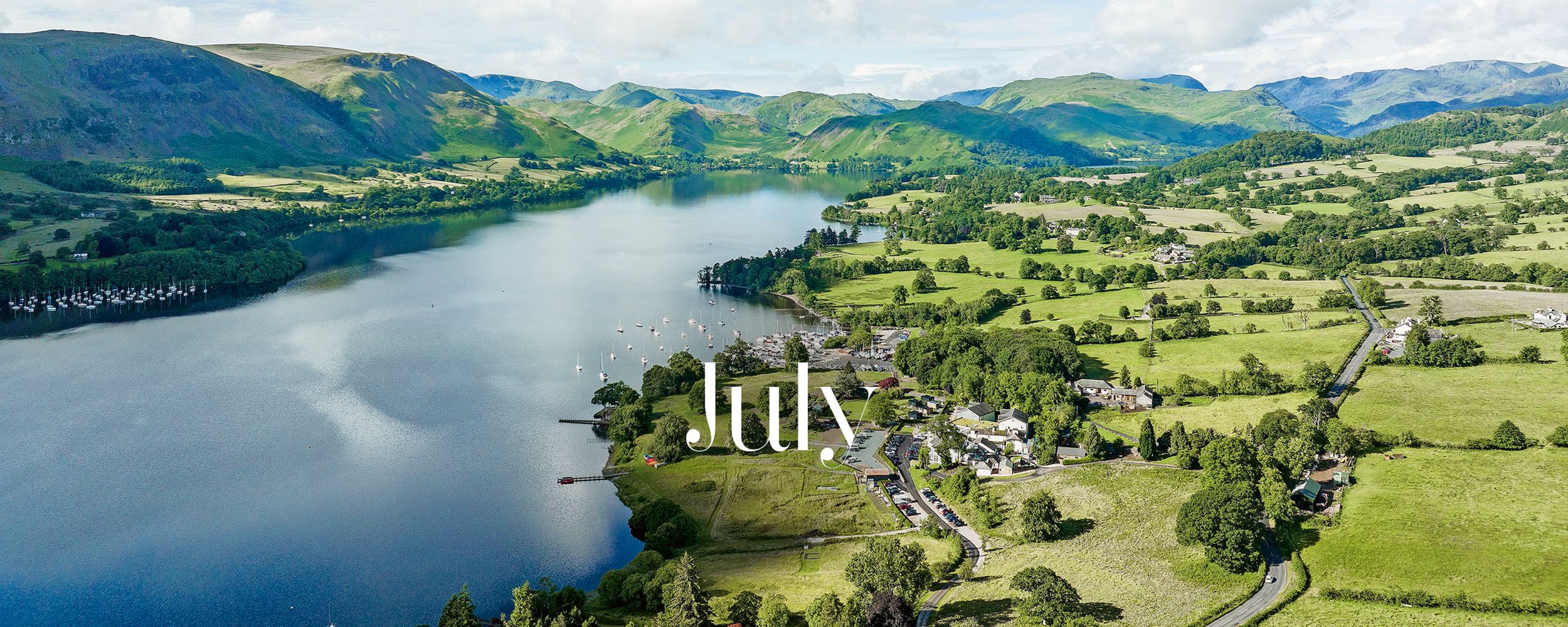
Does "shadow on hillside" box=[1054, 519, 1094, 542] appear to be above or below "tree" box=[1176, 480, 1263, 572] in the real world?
below

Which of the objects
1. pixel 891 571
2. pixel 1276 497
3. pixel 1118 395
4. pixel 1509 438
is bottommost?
pixel 891 571

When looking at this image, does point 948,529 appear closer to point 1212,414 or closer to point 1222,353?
point 1212,414

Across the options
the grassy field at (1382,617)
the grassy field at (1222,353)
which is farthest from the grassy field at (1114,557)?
the grassy field at (1222,353)

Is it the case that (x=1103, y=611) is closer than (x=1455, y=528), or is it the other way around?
(x=1103, y=611)

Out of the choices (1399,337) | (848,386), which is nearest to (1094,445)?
(848,386)

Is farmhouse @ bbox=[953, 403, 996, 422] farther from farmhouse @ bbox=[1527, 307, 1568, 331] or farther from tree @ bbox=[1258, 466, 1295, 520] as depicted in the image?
farmhouse @ bbox=[1527, 307, 1568, 331]

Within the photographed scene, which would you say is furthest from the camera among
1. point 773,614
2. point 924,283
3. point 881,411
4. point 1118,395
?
point 924,283

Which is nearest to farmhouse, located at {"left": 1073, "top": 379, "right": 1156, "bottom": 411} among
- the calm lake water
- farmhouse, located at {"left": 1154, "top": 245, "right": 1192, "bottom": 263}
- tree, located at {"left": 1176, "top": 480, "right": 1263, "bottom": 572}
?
tree, located at {"left": 1176, "top": 480, "right": 1263, "bottom": 572}
